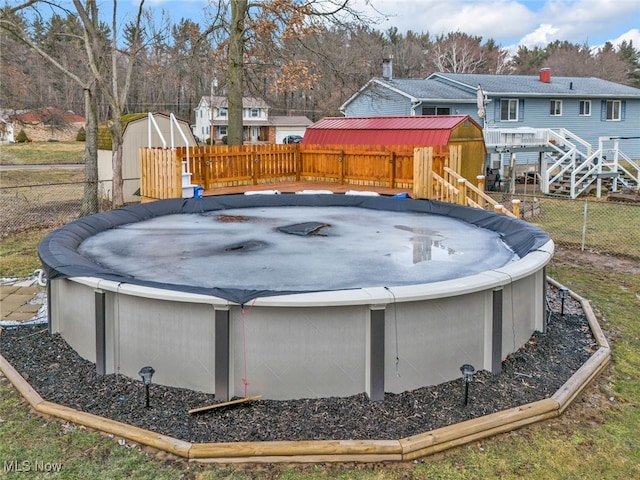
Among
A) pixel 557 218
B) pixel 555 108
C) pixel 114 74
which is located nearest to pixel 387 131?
pixel 557 218

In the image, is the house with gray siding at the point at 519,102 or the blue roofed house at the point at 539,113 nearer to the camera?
the blue roofed house at the point at 539,113

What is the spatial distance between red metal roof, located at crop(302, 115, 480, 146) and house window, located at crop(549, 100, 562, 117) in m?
14.6

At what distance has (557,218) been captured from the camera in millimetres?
14664

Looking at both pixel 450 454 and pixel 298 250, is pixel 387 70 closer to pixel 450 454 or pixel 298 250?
pixel 298 250

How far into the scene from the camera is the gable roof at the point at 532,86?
25.0m

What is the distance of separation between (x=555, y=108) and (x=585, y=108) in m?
1.99

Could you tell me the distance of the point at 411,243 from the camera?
7.01 m

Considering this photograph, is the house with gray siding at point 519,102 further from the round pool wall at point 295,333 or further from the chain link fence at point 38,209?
the round pool wall at point 295,333

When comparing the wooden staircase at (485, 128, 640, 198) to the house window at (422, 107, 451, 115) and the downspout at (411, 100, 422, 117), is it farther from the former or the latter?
the house window at (422, 107, 451, 115)

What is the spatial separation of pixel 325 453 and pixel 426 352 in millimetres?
1224

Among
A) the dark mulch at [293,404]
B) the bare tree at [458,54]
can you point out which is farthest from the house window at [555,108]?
the dark mulch at [293,404]

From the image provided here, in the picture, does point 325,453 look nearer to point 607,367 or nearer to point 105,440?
point 105,440

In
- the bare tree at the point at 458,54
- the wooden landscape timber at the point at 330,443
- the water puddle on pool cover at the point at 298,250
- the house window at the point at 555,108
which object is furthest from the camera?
the bare tree at the point at 458,54

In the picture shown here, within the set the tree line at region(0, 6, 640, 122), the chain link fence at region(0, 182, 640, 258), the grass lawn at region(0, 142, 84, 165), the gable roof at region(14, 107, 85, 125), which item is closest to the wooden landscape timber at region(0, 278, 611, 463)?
the chain link fence at region(0, 182, 640, 258)
